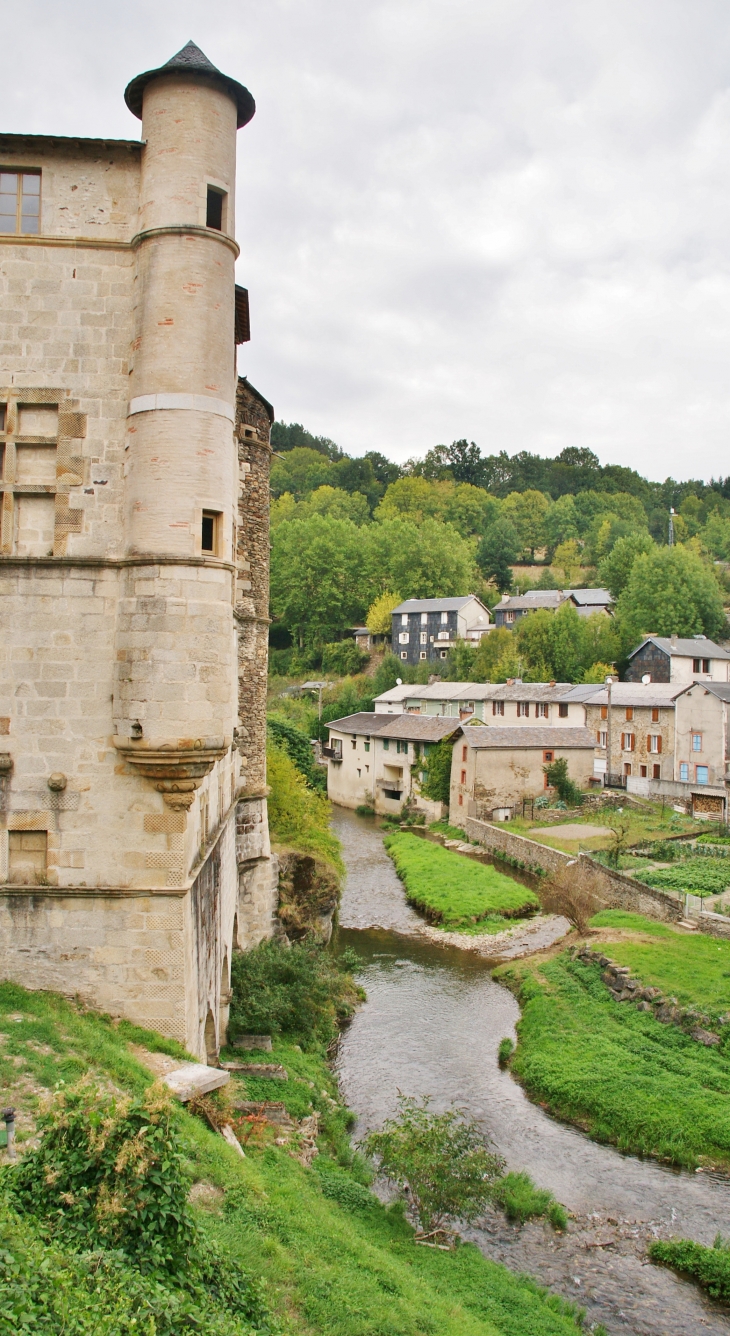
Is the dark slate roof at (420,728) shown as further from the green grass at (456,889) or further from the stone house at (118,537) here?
the stone house at (118,537)

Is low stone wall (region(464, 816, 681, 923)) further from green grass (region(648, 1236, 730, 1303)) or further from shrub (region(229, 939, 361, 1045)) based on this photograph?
green grass (region(648, 1236, 730, 1303))

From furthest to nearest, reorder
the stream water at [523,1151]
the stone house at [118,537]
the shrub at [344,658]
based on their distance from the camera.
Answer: the shrub at [344,658], the stream water at [523,1151], the stone house at [118,537]

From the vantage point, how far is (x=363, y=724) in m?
51.0

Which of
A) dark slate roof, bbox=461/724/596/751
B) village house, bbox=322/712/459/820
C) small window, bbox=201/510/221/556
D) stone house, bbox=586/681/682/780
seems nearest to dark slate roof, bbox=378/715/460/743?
village house, bbox=322/712/459/820

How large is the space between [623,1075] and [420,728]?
29.5 metres

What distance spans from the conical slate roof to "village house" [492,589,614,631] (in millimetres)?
61456

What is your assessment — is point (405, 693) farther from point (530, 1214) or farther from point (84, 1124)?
point (84, 1124)

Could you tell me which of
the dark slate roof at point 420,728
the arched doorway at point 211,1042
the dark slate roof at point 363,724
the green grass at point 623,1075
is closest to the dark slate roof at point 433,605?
the dark slate roof at point 363,724

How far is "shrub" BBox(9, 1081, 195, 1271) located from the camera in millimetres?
5645

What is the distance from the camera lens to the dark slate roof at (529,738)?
131ft

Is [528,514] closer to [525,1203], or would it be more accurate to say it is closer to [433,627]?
[433,627]

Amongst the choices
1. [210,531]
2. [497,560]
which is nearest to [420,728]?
[210,531]

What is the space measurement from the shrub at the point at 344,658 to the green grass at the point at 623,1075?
52909 millimetres

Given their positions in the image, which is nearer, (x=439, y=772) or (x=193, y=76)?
(x=193, y=76)
